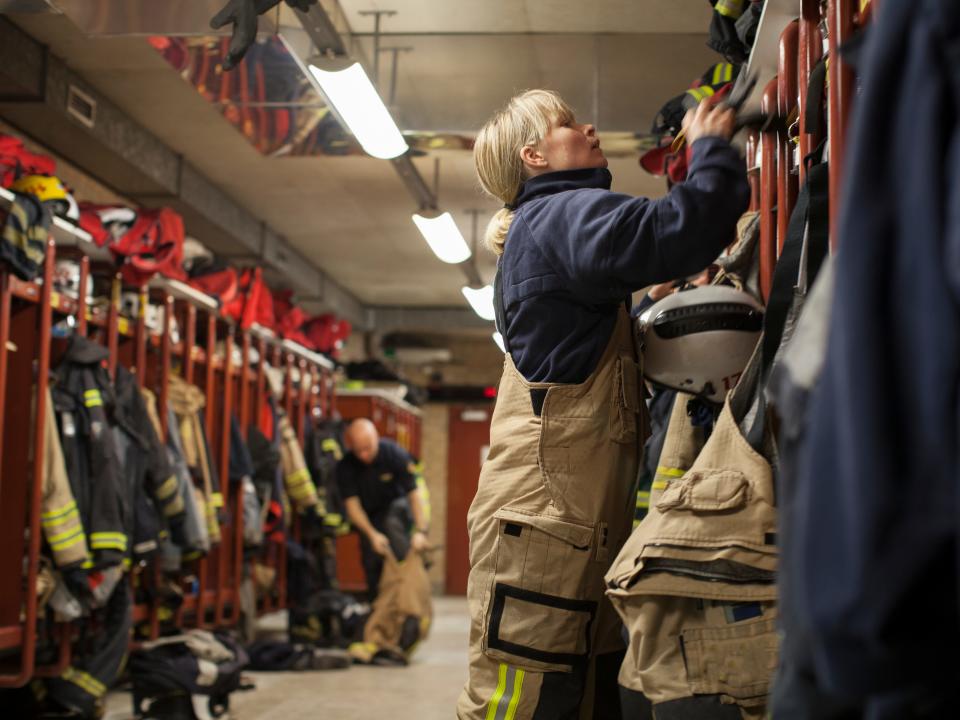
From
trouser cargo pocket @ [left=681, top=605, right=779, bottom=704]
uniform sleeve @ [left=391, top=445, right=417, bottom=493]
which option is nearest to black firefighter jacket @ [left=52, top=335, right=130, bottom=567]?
trouser cargo pocket @ [left=681, top=605, right=779, bottom=704]

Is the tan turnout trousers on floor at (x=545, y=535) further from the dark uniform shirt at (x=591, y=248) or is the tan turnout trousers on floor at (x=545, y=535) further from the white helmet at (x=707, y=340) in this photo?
the white helmet at (x=707, y=340)

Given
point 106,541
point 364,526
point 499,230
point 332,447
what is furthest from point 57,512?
point 332,447

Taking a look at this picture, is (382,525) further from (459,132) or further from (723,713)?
(723,713)

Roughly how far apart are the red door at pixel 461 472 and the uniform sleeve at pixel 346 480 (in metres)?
7.77

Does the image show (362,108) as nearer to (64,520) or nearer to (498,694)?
(64,520)

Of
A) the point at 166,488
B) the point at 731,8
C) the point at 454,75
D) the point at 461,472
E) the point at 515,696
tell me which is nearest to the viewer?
the point at 515,696

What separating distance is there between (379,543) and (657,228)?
7596 mm

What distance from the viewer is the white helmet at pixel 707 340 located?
104 inches

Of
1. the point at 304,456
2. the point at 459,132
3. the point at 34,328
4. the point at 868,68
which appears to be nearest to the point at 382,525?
the point at 304,456

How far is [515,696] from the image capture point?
2.34 metres

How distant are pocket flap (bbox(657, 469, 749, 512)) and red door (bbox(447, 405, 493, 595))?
1536cm

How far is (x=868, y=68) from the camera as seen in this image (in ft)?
3.43

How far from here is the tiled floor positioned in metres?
6.11

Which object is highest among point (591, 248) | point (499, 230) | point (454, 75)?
point (454, 75)
